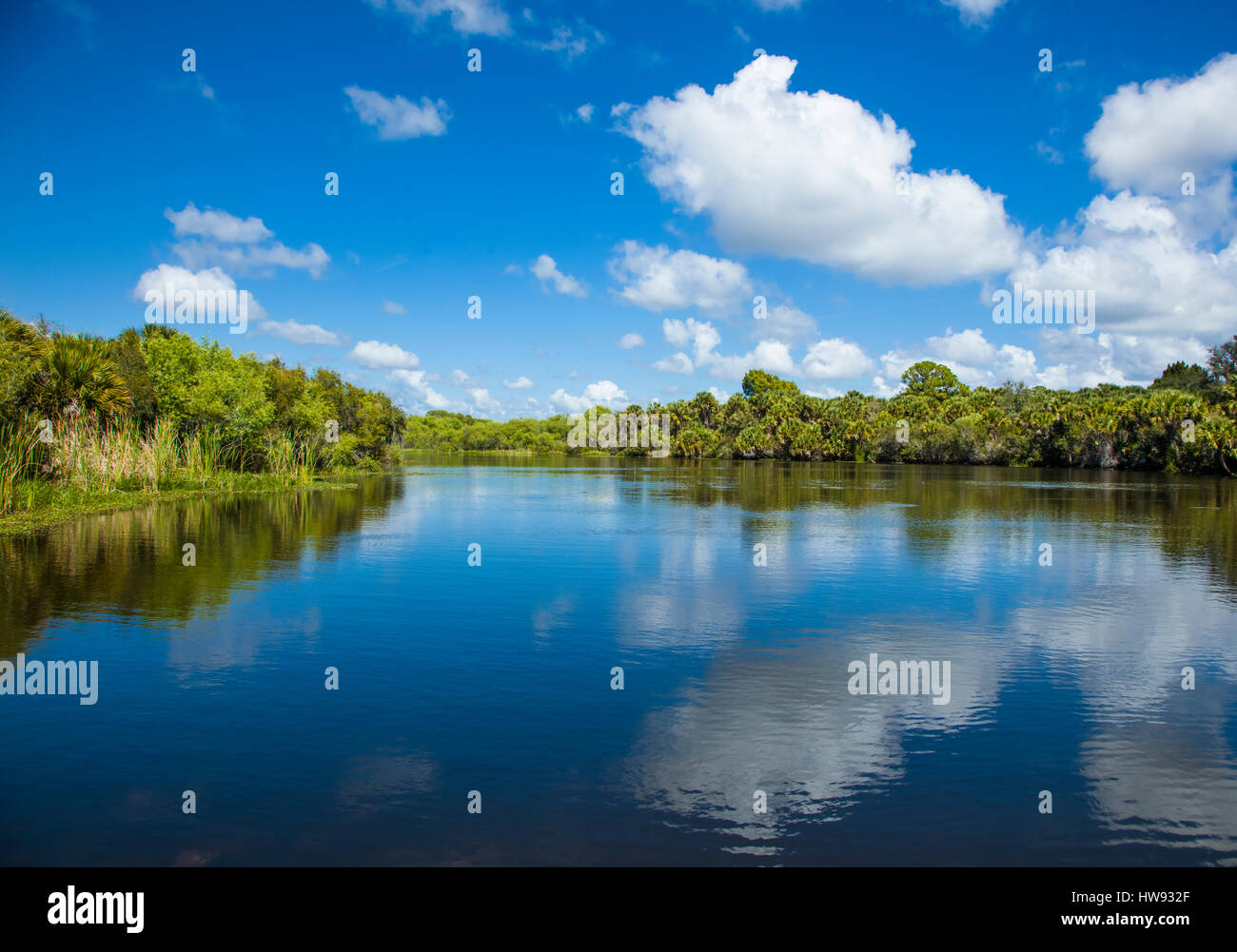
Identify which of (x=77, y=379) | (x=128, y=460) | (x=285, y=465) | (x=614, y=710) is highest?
(x=77, y=379)

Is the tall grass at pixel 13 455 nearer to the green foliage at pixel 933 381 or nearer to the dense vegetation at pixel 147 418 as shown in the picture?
the dense vegetation at pixel 147 418

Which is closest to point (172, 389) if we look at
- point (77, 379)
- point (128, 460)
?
point (128, 460)

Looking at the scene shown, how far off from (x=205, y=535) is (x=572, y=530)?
13.8 m

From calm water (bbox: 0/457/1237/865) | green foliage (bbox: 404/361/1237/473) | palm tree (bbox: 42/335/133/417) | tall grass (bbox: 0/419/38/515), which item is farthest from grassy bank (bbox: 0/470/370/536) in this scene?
green foliage (bbox: 404/361/1237/473)

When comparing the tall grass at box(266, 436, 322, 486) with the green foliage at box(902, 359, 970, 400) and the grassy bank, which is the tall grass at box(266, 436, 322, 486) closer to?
the grassy bank

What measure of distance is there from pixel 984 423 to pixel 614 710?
111 m

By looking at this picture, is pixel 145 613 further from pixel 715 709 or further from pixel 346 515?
pixel 346 515

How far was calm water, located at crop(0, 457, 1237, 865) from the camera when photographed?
7.86 meters

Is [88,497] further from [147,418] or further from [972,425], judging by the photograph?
[972,425]

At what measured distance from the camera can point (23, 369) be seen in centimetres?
2895

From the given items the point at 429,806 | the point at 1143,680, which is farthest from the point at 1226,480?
the point at 429,806

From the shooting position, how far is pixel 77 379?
3347 cm

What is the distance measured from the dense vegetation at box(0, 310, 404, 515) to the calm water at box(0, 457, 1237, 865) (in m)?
8.93
